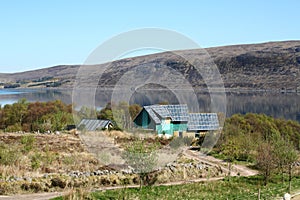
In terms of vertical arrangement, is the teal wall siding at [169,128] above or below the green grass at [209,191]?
above

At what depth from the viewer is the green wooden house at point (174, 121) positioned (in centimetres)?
3453

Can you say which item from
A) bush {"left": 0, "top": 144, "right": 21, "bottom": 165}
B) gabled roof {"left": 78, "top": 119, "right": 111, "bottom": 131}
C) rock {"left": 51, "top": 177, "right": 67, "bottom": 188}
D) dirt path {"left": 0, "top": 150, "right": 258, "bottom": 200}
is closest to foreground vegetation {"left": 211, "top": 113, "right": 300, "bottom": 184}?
dirt path {"left": 0, "top": 150, "right": 258, "bottom": 200}

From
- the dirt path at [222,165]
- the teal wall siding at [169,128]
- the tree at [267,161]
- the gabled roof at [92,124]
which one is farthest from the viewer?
the gabled roof at [92,124]

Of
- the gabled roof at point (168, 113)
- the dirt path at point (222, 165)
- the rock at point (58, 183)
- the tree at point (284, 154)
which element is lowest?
the dirt path at point (222, 165)

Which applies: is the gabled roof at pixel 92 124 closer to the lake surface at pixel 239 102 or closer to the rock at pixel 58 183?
the lake surface at pixel 239 102

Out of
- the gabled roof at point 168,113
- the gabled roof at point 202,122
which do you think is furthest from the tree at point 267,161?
the gabled roof at point 168,113

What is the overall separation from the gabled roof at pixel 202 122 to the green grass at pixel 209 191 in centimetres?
1553

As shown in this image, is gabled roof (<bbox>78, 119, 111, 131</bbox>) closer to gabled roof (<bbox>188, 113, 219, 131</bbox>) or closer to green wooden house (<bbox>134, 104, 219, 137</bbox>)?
green wooden house (<bbox>134, 104, 219, 137</bbox>)

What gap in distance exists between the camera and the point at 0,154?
2062 cm

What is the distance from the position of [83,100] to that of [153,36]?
20.9 m

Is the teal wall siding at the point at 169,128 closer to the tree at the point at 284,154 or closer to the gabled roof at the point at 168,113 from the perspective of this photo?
the gabled roof at the point at 168,113

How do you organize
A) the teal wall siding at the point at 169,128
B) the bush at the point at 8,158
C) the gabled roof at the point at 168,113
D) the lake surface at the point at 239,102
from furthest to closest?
the lake surface at the point at 239,102 → the gabled roof at the point at 168,113 → the teal wall siding at the point at 169,128 → the bush at the point at 8,158

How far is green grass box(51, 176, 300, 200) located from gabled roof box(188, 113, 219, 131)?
611 inches

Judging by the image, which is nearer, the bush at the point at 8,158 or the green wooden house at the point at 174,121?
the bush at the point at 8,158
